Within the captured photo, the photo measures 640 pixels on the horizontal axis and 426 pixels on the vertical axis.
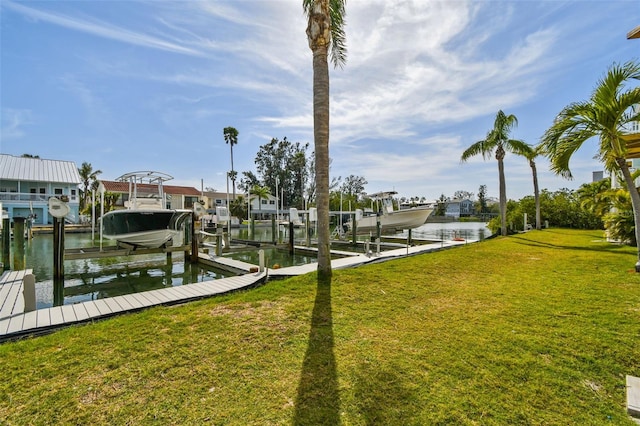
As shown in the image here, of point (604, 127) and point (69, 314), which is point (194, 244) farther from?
point (604, 127)

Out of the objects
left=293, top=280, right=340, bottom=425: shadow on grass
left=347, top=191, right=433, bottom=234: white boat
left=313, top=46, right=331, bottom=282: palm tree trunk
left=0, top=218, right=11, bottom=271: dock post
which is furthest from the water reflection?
left=347, top=191, right=433, bottom=234: white boat

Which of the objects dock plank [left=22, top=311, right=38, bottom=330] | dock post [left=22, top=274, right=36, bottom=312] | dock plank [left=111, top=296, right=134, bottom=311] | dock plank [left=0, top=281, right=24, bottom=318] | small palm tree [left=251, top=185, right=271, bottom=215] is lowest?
dock plank [left=111, top=296, right=134, bottom=311]

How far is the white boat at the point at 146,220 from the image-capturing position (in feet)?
36.7

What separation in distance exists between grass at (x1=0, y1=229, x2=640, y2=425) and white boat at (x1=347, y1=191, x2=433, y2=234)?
1221cm

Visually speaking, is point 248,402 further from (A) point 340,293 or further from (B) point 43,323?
(B) point 43,323

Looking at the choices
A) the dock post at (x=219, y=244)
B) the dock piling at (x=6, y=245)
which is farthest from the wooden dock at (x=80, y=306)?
the dock post at (x=219, y=244)

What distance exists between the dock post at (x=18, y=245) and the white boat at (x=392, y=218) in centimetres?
1446

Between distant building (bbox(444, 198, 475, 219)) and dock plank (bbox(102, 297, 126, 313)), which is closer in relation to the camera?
dock plank (bbox(102, 297, 126, 313))

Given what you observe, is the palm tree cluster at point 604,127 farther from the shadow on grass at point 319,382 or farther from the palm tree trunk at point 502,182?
the palm tree trunk at point 502,182

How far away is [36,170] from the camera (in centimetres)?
3219

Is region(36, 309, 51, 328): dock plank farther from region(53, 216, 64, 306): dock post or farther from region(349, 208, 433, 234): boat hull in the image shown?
region(349, 208, 433, 234): boat hull

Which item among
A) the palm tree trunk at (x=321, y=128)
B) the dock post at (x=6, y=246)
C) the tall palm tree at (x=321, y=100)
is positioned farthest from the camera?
the dock post at (x=6, y=246)

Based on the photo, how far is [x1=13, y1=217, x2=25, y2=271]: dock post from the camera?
9.18m

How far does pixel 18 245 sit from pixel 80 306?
6399 mm
